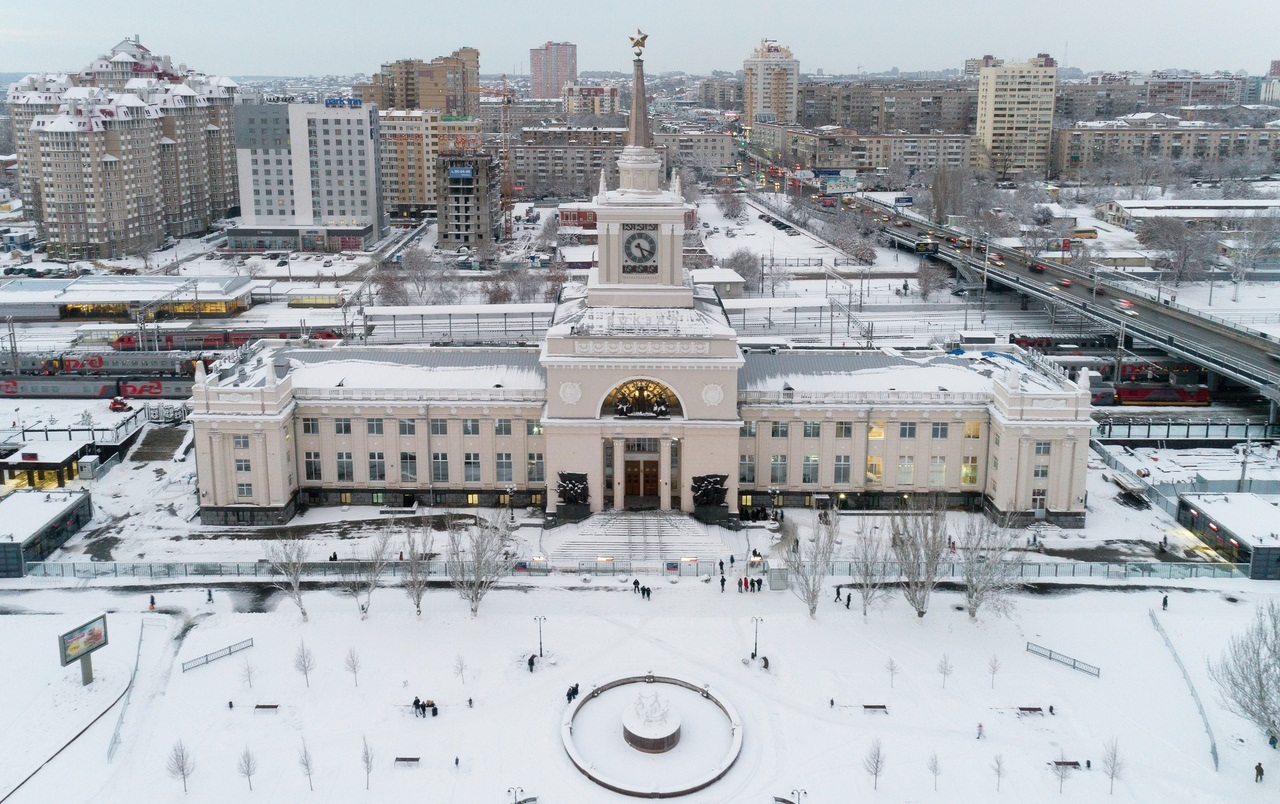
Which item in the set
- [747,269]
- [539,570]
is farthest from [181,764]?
[747,269]

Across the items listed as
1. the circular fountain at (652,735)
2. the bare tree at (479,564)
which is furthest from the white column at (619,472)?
the circular fountain at (652,735)

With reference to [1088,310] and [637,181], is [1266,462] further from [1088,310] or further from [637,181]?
[637,181]

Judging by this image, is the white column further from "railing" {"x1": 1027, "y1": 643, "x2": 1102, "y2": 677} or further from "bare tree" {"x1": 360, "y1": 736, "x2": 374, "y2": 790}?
"bare tree" {"x1": 360, "y1": 736, "x2": 374, "y2": 790}

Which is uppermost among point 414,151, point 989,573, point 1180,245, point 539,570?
point 414,151

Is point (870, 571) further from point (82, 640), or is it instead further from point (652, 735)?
point (82, 640)

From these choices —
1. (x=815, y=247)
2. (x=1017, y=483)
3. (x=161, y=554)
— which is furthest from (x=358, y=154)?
(x=1017, y=483)

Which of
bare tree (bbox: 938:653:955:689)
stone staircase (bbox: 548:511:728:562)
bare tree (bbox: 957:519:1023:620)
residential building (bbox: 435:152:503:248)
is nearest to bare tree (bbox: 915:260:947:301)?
residential building (bbox: 435:152:503:248)

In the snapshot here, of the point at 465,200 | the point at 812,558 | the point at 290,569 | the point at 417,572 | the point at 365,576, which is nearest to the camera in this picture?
the point at 417,572
